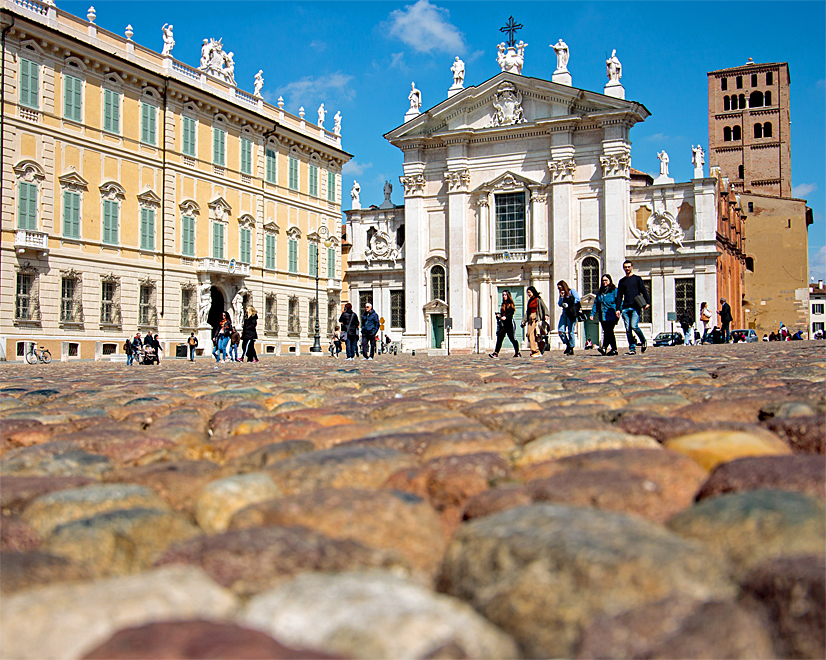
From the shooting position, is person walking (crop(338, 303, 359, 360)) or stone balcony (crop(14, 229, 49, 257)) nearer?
person walking (crop(338, 303, 359, 360))

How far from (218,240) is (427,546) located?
36.7 metres

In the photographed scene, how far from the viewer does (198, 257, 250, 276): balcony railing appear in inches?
1398

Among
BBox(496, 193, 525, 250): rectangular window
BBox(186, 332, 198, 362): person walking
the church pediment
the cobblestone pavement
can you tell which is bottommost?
the cobblestone pavement

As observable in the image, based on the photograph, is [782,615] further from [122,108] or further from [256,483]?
[122,108]

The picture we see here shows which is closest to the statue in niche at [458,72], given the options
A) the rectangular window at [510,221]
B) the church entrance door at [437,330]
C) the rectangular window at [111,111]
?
the rectangular window at [510,221]

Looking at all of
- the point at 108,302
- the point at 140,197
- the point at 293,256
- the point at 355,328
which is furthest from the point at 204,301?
the point at 355,328

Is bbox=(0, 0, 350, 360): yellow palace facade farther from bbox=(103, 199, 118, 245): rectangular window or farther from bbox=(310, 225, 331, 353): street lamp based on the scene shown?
bbox=(310, 225, 331, 353): street lamp

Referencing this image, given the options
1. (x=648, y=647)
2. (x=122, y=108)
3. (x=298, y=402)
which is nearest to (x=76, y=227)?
(x=122, y=108)

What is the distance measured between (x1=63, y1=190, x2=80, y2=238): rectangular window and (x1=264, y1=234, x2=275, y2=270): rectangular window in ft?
35.7

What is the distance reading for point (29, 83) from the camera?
93.5 feet

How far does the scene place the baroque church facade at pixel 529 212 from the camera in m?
39.8

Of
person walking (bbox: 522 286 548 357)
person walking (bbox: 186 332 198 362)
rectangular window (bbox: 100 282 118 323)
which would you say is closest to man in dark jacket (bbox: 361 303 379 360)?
person walking (bbox: 522 286 548 357)

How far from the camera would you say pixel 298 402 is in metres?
5.29

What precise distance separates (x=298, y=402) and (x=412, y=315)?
126 feet
